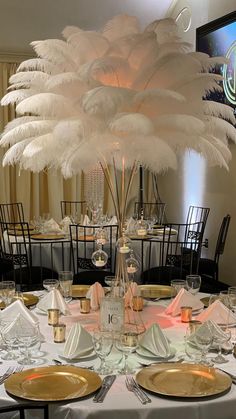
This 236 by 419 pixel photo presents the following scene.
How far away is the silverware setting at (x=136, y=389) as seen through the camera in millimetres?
1586

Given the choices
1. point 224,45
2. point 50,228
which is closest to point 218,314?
point 50,228

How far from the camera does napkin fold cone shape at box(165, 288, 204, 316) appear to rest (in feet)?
7.94

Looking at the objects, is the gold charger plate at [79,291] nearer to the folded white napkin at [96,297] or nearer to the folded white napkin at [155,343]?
the folded white napkin at [96,297]

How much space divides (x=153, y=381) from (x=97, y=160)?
825 mm

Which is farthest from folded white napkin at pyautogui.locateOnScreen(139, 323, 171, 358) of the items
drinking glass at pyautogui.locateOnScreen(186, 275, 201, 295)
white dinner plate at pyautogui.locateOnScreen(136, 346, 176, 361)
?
drinking glass at pyautogui.locateOnScreen(186, 275, 201, 295)

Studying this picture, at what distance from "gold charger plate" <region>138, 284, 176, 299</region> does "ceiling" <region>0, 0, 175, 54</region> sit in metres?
5.32

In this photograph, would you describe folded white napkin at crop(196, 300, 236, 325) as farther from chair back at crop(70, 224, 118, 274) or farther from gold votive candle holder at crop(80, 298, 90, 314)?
chair back at crop(70, 224, 118, 274)

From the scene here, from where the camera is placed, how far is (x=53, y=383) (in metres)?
1.69

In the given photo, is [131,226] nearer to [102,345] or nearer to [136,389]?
[102,345]

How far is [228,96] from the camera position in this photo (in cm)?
554

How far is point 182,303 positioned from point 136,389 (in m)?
0.83

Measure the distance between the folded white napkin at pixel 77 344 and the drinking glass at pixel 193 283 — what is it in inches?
30.8

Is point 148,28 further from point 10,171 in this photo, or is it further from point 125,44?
point 10,171

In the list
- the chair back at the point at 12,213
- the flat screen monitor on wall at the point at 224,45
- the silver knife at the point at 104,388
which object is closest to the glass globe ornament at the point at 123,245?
the silver knife at the point at 104,388
